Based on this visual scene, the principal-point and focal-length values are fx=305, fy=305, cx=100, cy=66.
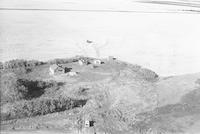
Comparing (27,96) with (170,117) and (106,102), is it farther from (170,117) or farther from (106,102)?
(170,117)

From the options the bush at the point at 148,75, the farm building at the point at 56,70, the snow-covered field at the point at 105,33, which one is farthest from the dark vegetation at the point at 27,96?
the bush at the point at 148,75

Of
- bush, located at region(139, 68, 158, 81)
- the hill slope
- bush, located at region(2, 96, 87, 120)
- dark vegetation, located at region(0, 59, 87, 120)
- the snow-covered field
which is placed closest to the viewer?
the hill slope

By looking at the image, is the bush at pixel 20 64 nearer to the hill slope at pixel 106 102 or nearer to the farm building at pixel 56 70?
the hill slope at pixel 106 102

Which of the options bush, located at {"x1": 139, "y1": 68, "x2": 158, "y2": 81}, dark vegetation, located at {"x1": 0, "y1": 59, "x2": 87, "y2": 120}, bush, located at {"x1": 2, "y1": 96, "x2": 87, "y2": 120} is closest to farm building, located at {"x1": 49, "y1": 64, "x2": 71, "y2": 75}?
dark vegetation, located at {"x1": 0, "y1": 59, "x2": 87, "y2": 120}

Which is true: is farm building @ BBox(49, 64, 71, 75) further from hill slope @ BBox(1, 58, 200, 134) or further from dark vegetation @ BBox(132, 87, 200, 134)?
A: dark vegetation @ BBox(132, 87, 200, 134)

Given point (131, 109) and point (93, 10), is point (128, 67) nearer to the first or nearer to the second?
point (131, 109)

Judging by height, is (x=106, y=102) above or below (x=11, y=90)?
below

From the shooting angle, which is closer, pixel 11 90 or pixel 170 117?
pixel 170 117

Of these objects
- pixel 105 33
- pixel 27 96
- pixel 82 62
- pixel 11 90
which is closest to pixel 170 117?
pixel 27 96
